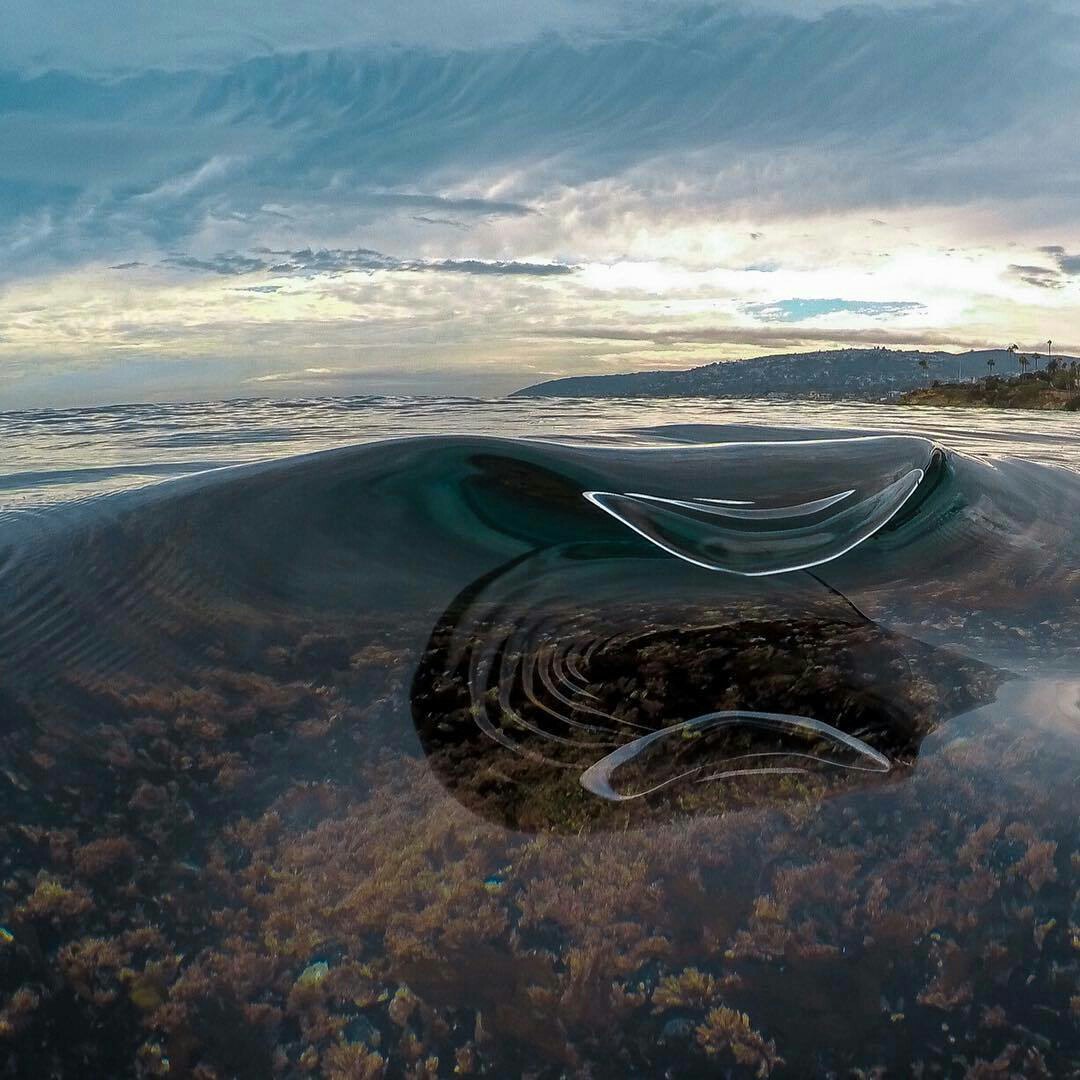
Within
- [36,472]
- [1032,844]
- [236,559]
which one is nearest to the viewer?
[1032,844]

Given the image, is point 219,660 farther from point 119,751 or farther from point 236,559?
point 236,559

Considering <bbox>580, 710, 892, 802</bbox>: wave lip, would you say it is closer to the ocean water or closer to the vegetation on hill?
the ocean water

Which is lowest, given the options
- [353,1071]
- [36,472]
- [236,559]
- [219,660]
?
[353,1071]

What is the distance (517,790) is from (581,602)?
3.09 feet

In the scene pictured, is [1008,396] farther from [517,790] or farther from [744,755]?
[517,790]

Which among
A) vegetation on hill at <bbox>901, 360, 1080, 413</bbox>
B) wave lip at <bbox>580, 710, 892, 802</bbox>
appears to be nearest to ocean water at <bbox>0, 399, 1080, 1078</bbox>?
wave lip at <bbox>580, 710, 892, 802</bbox>

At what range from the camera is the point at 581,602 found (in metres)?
2.69

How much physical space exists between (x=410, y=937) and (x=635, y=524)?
181 centimetres

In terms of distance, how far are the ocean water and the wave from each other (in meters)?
0.01

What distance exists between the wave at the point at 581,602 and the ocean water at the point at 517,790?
1 cm

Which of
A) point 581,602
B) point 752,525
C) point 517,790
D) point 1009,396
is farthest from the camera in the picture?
point 1009,396

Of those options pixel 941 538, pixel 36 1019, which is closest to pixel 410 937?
pixel 36 1019

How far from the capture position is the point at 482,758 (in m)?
1.94

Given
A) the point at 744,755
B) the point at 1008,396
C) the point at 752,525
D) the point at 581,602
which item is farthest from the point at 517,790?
the point at 1008,396
